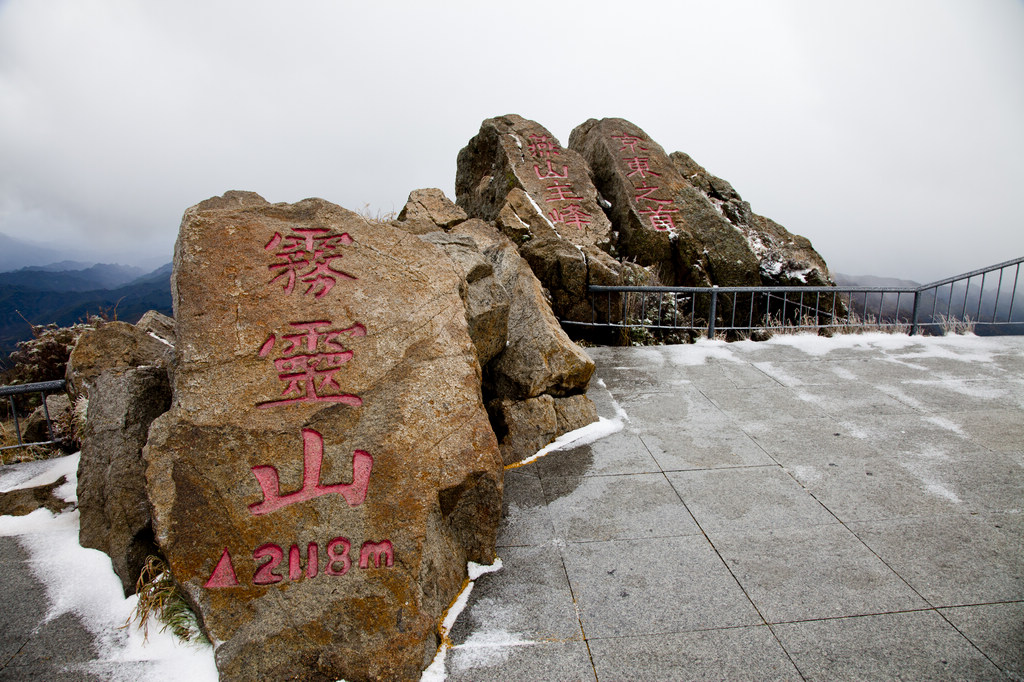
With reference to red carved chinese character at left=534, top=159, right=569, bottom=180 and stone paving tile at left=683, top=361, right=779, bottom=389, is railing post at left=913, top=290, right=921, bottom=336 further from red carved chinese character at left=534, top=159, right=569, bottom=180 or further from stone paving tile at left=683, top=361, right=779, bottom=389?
red carved chinese character at left=534, top=159, right=569, bottom=180

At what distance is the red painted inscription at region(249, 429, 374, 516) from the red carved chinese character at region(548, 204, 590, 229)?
20.4ft

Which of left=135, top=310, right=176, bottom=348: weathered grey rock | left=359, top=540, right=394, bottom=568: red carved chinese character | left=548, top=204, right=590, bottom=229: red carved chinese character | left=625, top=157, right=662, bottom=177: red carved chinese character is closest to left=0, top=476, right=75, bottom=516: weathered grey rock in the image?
left=135, top=310, right=176, bottom=348: weathered grey rock

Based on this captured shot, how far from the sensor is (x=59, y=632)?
2.61 meters

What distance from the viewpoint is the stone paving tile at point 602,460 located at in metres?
3.84

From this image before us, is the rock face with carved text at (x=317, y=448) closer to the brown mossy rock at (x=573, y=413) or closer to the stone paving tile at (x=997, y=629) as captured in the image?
the brown mossy rock at (x=573, y=413)

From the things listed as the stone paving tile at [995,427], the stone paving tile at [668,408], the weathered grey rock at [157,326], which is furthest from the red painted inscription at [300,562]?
the stone paving tile at [995,427]

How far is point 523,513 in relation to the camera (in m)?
3.40

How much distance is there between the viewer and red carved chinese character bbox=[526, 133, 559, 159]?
9.04m

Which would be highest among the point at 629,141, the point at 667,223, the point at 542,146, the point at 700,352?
the point at 629,141

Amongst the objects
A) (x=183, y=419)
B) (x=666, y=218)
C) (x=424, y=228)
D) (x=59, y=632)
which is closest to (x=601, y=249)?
(x=666, y=218)

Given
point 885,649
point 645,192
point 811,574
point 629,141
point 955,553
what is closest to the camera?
point 885,649

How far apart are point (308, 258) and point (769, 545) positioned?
3.02 metres

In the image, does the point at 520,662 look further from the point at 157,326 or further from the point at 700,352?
the point at 700,352

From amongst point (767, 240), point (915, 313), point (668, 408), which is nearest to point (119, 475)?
point (668, 408)
